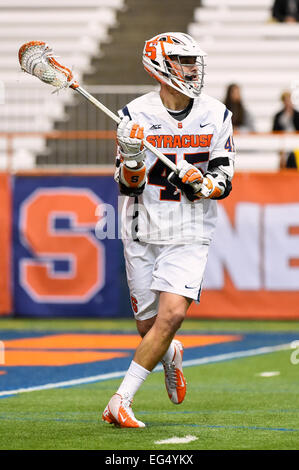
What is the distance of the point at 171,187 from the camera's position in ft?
19.6

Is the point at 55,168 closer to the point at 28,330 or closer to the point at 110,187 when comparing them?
the point at 110,187

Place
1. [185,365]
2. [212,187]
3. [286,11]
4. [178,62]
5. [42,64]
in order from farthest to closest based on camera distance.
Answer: [286,11]
[185,365]
[42,64]
[178,62]
[212,187]

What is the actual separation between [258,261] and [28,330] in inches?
100

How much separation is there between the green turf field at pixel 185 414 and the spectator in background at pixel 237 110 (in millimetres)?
4842

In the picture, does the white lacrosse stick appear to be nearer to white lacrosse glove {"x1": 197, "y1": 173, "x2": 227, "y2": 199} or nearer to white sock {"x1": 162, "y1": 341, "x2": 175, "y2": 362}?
white lacrosse glove {"x1": 197, "y1": 173, "x2": 227, "y2": 199}

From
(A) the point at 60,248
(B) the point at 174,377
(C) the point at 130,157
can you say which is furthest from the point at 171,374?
(A) the point at 60,248

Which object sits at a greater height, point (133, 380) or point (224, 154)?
point (224, 154)

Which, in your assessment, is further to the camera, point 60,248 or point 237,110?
point 237,110

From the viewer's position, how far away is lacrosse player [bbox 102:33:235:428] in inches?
228

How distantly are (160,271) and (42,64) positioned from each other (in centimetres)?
128

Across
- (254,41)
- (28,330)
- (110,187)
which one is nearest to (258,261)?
(110,187)

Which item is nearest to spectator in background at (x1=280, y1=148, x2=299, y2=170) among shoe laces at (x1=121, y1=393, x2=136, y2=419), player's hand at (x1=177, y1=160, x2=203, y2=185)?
player's hand at (x1=177, y1=160, x2=203, y2=185)

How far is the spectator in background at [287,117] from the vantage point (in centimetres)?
1307

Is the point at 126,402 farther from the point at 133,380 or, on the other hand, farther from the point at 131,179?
the point at 131,179
